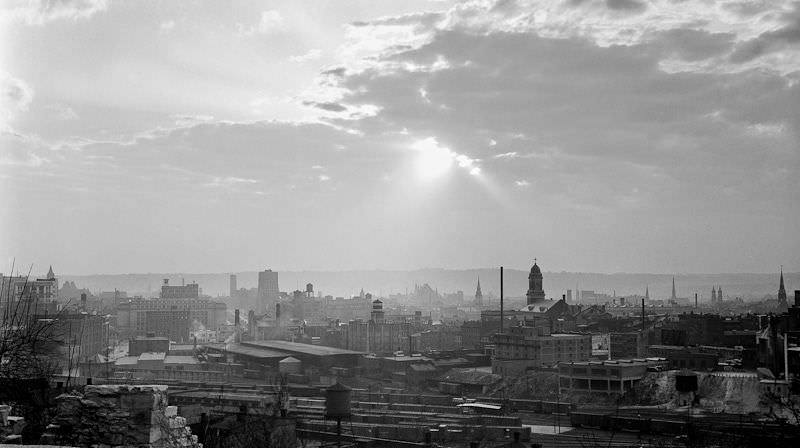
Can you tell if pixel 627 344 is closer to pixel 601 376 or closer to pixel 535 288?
pixel 601 376

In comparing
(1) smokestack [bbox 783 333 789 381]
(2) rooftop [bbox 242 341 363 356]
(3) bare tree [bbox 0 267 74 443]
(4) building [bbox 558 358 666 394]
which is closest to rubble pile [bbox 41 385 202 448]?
(3) bare tree [bbox 0 267 74 443]

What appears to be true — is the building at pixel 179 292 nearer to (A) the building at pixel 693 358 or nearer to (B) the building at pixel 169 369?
(B) the building at pixel 169 369

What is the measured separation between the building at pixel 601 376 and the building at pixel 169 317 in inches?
2280

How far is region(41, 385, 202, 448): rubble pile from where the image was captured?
6629mm

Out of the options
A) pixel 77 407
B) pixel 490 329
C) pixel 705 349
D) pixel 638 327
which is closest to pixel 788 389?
pixel 705 349

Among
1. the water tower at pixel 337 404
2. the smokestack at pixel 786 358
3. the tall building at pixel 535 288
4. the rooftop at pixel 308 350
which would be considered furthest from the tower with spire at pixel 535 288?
the water tower at pixel 337 404

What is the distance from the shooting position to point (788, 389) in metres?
36.3

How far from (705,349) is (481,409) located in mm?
20806

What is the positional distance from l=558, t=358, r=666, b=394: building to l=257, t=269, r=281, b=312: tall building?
136942 mm

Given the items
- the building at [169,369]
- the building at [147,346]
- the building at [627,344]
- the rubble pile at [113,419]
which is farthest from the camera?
the building at [147,346]

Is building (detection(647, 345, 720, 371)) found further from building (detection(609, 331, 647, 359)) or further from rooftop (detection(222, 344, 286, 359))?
rooftop (detection(222, 344, 286, 359))

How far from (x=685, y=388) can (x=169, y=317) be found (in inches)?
3006

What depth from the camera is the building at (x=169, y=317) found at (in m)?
103

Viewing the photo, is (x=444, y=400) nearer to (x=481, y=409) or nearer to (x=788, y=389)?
(x=481, y=409)
